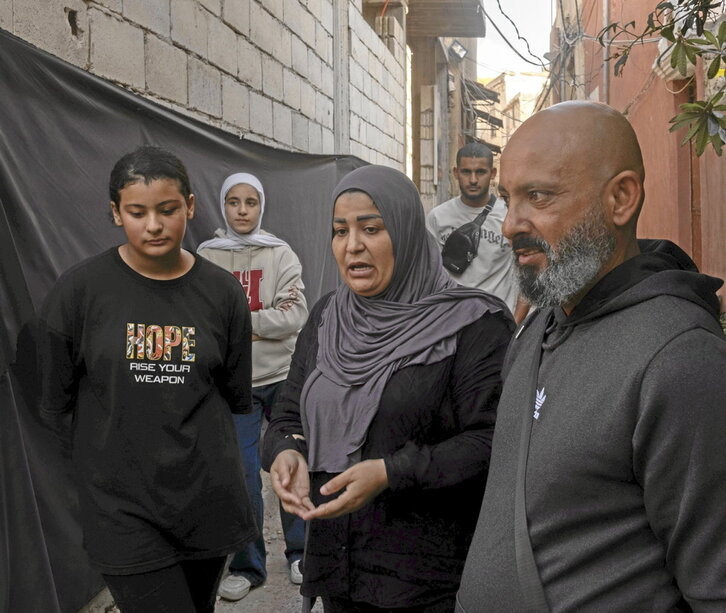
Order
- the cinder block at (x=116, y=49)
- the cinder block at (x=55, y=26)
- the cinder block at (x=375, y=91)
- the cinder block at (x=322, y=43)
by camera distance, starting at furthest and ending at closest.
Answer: the cinder block at (x=375, y=91) → the cinder block at (x=322, y=43) → the cinder block at (x=116, y=49) → the cinder block at (x=55, y=26)

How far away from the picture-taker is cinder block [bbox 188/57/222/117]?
14.4ft

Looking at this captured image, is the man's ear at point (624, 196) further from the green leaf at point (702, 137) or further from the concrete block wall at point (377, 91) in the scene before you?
the concrete block wall at point (377, 91)

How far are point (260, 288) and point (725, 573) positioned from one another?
3.02 meters

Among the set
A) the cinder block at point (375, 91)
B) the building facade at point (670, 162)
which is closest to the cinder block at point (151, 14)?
the building facade at point (670, 162)

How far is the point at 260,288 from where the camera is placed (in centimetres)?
388

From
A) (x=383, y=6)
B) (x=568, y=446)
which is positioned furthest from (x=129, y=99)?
(x=383, y=6)

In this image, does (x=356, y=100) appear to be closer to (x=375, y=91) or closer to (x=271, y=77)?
(x=375, y=91)

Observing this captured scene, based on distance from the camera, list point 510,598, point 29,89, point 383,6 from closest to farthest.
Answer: point 510,598 → point 29,89 → point 383,6

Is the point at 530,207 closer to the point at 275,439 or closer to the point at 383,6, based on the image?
the point at 275,439

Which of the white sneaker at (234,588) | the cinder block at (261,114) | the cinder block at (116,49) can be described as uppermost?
the cinder block at (261,114)

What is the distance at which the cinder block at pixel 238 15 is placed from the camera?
490cm

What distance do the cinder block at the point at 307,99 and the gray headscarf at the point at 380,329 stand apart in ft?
15.4

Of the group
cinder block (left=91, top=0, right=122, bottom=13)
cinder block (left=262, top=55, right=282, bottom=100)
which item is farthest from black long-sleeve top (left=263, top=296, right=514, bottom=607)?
cinder block (left=262, top=55, right=282, bottom=100)

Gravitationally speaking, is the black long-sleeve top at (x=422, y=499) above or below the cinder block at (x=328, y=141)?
below
